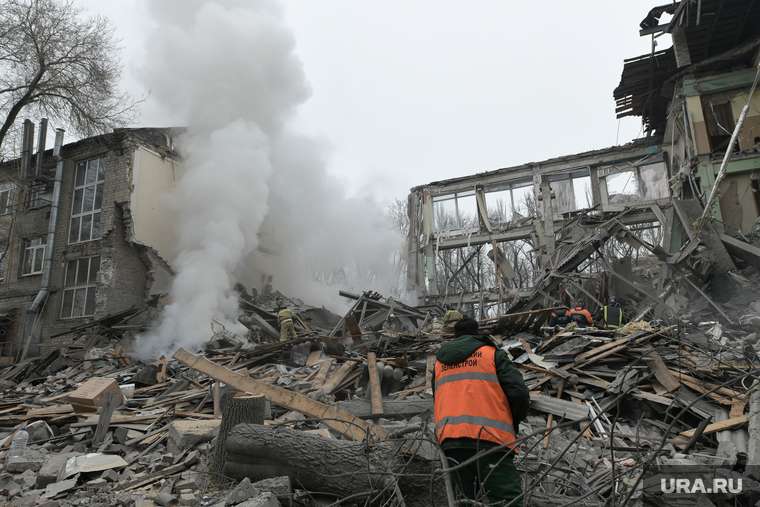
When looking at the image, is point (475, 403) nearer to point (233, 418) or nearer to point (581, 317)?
point (233, 418)

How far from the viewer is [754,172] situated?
1196cm

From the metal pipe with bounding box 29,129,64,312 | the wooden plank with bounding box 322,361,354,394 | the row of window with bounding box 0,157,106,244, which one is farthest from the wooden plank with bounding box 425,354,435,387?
the metal pipe with bounding box 29,129,64,312

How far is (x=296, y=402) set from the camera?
4.93 m

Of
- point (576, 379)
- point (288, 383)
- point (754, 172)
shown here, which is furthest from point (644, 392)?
point (754, 172)

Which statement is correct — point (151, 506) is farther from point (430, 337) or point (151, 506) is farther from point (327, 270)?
point (327, 270)

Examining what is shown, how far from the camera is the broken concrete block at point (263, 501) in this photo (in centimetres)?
290

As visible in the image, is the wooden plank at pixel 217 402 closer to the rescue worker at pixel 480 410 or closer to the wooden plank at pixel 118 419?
the wooden plank at pixel 118 419

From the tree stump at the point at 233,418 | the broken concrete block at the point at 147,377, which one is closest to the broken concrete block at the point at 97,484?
the tree stump at the point at 233,418

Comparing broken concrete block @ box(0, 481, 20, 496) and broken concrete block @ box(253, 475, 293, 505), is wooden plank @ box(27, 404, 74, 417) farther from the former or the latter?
broken concrete block @ box(253, 475, 293, 505)

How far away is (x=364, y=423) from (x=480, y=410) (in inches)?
79.6

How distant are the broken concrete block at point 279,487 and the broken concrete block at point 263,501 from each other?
157 millimetres

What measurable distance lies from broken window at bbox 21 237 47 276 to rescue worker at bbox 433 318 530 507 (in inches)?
807

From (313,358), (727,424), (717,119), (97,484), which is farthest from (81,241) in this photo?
(717,119)

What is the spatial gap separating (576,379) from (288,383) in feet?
14.7
